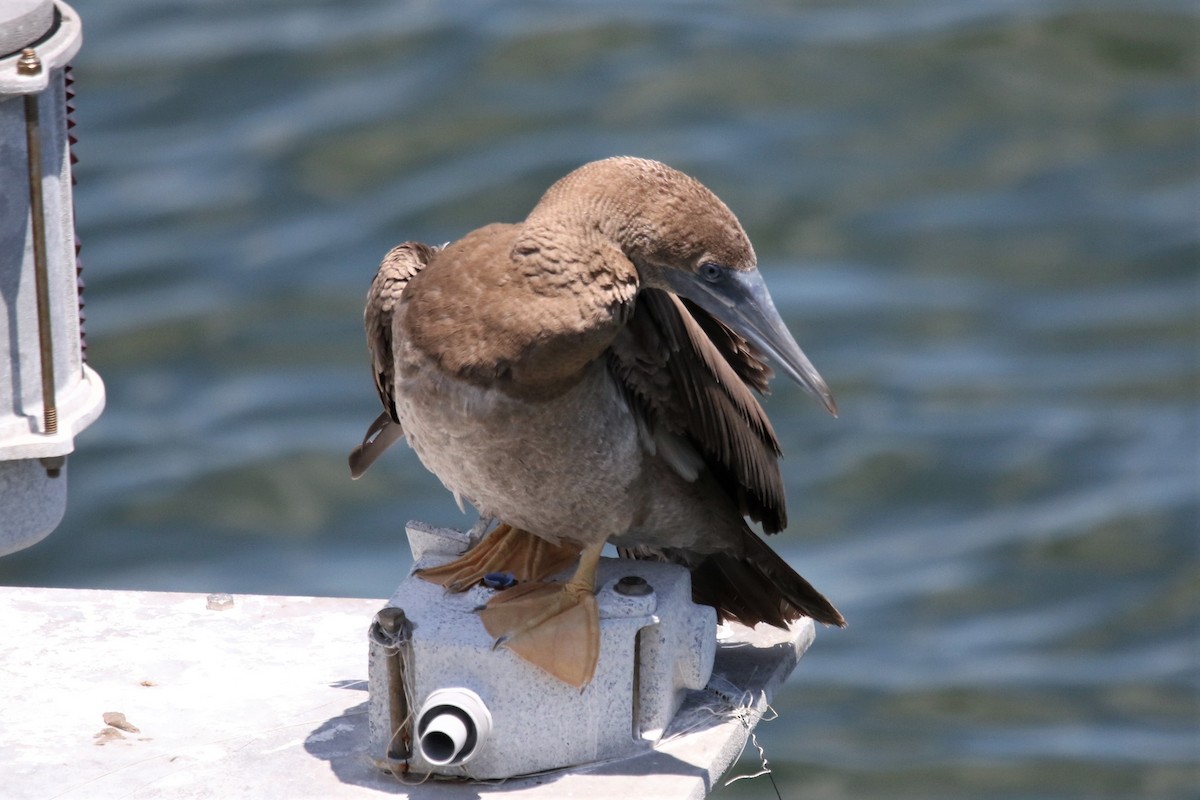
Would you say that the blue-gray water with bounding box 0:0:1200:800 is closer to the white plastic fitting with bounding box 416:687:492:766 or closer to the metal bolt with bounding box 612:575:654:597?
the metal bolt with bounding box 612:575:654:597

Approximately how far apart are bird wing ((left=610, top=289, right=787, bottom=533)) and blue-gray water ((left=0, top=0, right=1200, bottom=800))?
457 cm

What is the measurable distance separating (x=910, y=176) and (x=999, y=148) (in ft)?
1.87

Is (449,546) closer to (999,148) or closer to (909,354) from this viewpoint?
(909,354)

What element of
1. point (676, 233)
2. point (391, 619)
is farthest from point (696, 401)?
point (391, 619)

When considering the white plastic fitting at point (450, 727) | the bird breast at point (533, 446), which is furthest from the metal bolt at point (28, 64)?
the white plastic fitting at point (450, 727)

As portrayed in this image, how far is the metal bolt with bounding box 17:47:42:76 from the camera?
398 cm

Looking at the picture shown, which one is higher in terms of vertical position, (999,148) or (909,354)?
(999,148)

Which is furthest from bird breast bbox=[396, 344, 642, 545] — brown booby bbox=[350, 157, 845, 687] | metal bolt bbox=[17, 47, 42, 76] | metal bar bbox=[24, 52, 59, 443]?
metal bolt bbox=[17, 47, 42, 76]

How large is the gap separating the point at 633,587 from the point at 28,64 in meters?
1.66

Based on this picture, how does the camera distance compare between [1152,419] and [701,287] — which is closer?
[701,287]

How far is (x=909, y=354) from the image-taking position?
9.97 metres

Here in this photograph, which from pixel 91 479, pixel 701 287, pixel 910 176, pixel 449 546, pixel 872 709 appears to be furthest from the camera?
pixel 910 176

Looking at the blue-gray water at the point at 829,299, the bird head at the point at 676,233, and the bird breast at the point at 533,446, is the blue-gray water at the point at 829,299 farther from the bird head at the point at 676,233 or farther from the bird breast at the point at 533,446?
the bird head at the point at 676,233

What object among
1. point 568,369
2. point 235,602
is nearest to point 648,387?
point 568,369
